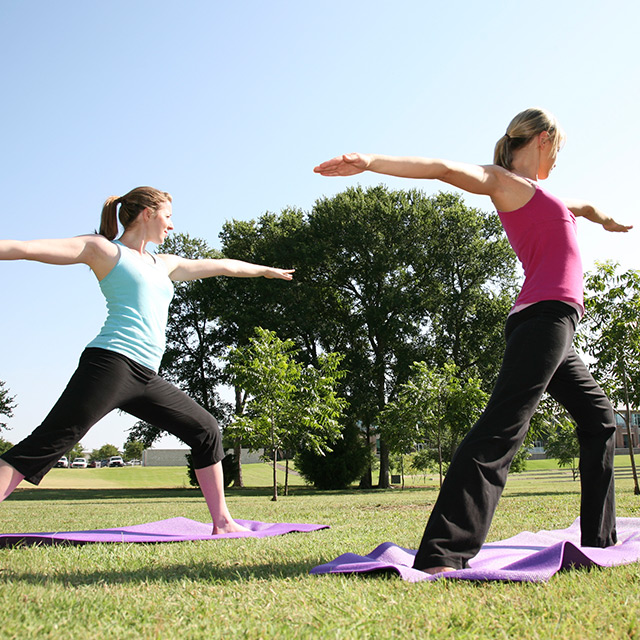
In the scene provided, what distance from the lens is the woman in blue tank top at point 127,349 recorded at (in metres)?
3.58

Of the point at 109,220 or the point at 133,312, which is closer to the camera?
the point at 133,312

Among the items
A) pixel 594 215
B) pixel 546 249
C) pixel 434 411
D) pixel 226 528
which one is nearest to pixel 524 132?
pixel 546 249

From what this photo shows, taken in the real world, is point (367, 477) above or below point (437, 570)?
below

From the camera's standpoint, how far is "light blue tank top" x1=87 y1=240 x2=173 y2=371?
3.95m

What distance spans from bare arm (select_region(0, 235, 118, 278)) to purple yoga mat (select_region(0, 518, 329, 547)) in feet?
6.87

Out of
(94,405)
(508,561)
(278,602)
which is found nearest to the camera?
(278,602)

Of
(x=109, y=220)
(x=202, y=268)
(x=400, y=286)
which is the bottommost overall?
(x=202, y=268)

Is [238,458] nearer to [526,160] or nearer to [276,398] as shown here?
[276,398]

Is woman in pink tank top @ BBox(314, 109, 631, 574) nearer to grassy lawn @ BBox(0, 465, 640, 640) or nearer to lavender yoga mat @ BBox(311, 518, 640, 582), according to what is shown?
lavender yoga mat @ BBox(311, 518, 640, 582)

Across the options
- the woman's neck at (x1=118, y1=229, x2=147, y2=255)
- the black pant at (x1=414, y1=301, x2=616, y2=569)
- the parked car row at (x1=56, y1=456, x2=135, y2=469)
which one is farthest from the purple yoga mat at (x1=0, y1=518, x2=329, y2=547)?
the parked car row at (x1=56, y1=456, x2=135, y2=469)

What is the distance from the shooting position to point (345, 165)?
319cm

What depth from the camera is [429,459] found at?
128 ft

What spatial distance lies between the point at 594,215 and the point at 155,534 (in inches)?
167

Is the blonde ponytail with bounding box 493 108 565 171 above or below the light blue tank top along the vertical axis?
above
